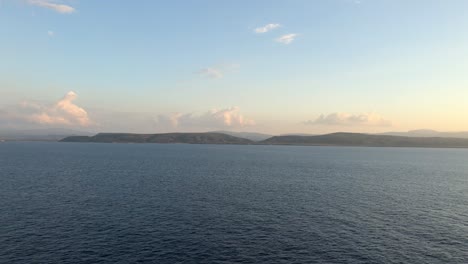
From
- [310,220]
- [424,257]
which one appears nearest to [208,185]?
[310,220]

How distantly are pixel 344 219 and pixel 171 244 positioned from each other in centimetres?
4703

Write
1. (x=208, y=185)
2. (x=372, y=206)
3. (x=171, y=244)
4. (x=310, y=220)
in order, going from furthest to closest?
(x=208, y=185)
(x=372, y=206)
(x=310, y=220)
(x=171, y=244)

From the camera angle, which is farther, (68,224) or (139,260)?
(68,224)

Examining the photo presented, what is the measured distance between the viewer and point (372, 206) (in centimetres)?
10050

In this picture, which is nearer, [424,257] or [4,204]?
[424,257]

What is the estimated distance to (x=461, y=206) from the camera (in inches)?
3996

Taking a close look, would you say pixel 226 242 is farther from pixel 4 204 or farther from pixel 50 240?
pixel 4 204

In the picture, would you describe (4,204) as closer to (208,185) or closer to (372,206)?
(208,185)

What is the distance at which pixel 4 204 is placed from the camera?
309 feet

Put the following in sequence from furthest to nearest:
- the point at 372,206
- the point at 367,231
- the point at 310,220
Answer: the point at 372,206
the point at 310,220
the point at 367,231

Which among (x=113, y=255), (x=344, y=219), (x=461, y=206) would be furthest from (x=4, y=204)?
(x=461, y=206)

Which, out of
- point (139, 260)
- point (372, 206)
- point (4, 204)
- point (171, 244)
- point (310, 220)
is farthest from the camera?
point (372, 206)

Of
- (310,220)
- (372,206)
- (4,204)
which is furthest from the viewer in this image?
(372,206)

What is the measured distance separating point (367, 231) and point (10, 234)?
8164 cm
